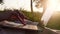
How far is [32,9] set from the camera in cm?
180

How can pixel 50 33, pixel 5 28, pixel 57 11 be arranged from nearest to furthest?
pixel 5 28
pixel 50 33
pixel 57 11

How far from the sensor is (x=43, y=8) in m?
1.79

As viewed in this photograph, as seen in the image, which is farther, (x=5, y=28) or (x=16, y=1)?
(x=16, y=1)

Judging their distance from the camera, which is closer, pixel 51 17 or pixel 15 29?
Result: pixel 15 29

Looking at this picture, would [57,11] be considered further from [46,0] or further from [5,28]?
[5,28]

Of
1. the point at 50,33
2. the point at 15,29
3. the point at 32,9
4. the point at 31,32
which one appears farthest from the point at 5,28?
the point at 32,9

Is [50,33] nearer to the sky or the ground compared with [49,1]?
nearer to the ground

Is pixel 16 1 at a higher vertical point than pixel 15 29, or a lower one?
higher

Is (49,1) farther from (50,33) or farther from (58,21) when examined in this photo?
(50,33)

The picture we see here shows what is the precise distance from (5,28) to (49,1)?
2.70 feet

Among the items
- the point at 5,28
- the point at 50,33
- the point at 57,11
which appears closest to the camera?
the point at 5,28

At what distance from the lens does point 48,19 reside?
181 centimetres

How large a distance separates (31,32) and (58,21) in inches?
27.7

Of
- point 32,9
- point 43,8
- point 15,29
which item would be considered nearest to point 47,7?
point 43,8
